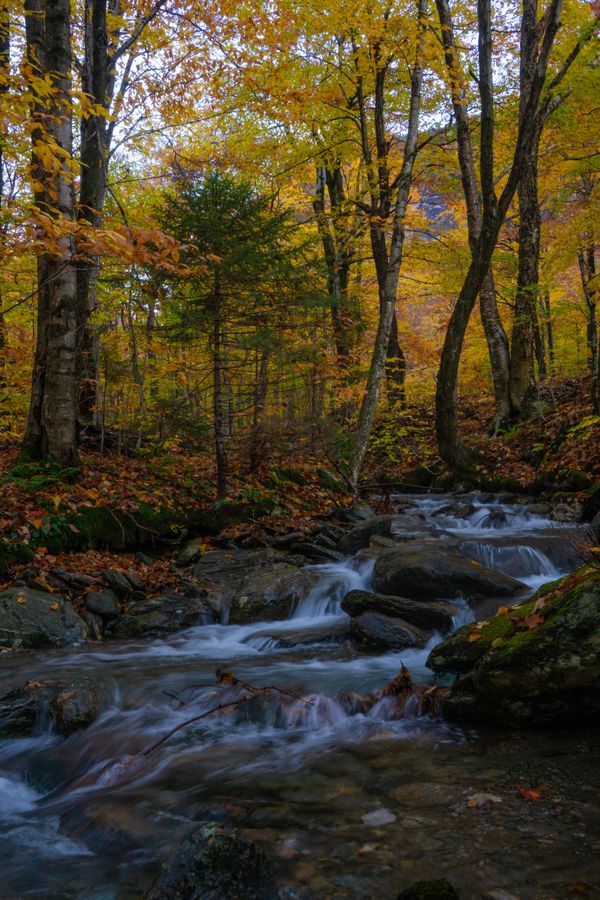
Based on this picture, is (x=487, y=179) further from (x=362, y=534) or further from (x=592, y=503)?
(x=362, y=534)

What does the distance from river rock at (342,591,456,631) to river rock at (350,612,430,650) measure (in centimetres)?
12

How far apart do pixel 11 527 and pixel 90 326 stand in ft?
13.5

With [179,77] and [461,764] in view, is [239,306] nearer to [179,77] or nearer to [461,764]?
[179,77]

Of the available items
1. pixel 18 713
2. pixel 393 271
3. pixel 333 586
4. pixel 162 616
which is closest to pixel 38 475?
pixel 162 616

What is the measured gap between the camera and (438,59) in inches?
458

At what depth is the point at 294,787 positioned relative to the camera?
3.58m

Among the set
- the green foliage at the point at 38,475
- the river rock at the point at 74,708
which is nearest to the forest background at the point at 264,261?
the green foliage at the point at 38,475

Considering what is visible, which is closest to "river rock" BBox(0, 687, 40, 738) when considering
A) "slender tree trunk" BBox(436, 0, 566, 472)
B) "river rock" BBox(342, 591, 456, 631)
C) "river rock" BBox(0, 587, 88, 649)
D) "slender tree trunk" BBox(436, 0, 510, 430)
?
"river rock" BBox(0, 587, 88, 649)

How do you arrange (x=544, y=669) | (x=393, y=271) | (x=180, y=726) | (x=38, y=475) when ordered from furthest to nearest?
(x=393, y=271)
(x=38, y=475)
(x=180, y=726)
(x=544, y=669)

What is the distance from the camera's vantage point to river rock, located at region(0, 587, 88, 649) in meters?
6.26

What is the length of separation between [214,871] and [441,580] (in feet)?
16.2

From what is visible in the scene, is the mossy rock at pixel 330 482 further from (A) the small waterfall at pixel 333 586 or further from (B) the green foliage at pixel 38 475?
(B) the green foliage at pixel 38 475

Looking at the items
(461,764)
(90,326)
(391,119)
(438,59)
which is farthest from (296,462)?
(391,119)

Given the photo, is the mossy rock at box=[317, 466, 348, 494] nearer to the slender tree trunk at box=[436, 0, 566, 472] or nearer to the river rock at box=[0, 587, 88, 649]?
the slender tree trunk at box=[436, 0, 566, 472]
